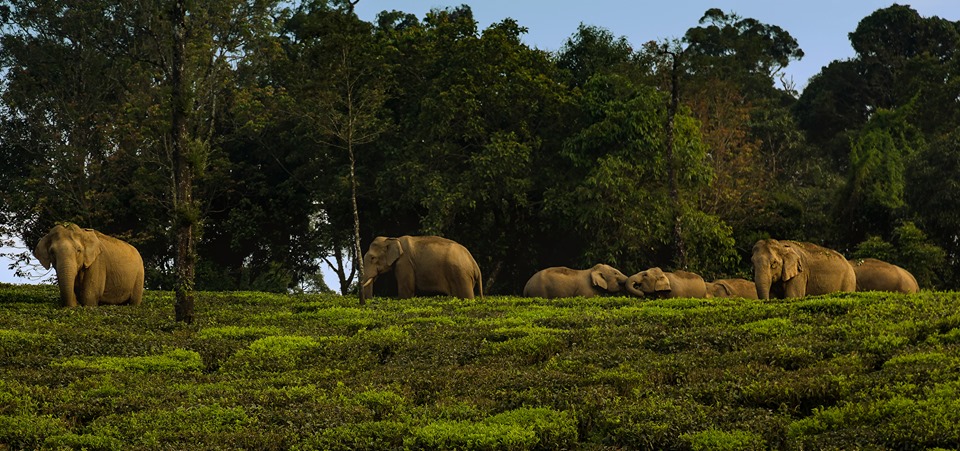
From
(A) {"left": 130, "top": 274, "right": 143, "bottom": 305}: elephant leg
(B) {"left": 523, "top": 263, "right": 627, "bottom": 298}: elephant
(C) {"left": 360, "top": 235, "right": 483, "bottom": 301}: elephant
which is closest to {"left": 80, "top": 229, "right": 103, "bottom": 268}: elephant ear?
(A) {"left": 130, "top": 274, "right": 143, "bottom": 305}: elephant leg

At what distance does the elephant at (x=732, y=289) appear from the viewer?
33.5 meters

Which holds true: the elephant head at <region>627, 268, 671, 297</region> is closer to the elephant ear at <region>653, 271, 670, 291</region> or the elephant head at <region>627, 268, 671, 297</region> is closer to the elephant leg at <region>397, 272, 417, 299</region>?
the elephant ear at <region>653, 271, 670, 291</region>

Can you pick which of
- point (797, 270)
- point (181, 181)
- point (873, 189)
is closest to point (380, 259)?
point (181, 181)

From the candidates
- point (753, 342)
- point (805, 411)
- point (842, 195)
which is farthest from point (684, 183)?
point (805, 411)

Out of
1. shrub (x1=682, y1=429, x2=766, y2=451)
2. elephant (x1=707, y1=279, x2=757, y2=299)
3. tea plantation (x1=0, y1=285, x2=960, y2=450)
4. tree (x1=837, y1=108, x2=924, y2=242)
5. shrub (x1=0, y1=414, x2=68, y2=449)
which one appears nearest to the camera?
shrub (x1=682, y1=429, x2=766, y2=451)

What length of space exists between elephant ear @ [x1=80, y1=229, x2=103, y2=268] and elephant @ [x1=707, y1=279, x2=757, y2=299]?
16.5 meters

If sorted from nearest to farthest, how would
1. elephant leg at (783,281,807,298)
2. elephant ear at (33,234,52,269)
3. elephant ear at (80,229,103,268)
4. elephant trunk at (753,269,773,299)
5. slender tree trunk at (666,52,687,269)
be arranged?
elephant ear at (33,234,52,269) < elephant ear at (80,229,103,268) < elephant trunk at (753,269,773,299) < elephant leg at (783,281,807,298) < slender tree trunk at (666,52,687,269)

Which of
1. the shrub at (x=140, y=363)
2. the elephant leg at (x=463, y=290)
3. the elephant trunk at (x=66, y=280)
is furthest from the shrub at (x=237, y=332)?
the elephant leg at (x=463, y=290)

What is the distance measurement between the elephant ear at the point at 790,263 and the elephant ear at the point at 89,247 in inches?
617

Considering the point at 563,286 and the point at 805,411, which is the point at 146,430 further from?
the point at 563,286

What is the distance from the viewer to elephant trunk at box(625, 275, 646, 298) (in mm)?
33406

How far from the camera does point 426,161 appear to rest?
1602 inches

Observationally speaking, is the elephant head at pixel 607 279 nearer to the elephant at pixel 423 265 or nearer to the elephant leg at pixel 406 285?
the elephant at pixel 423 265

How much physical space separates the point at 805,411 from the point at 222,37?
34.1 meters
